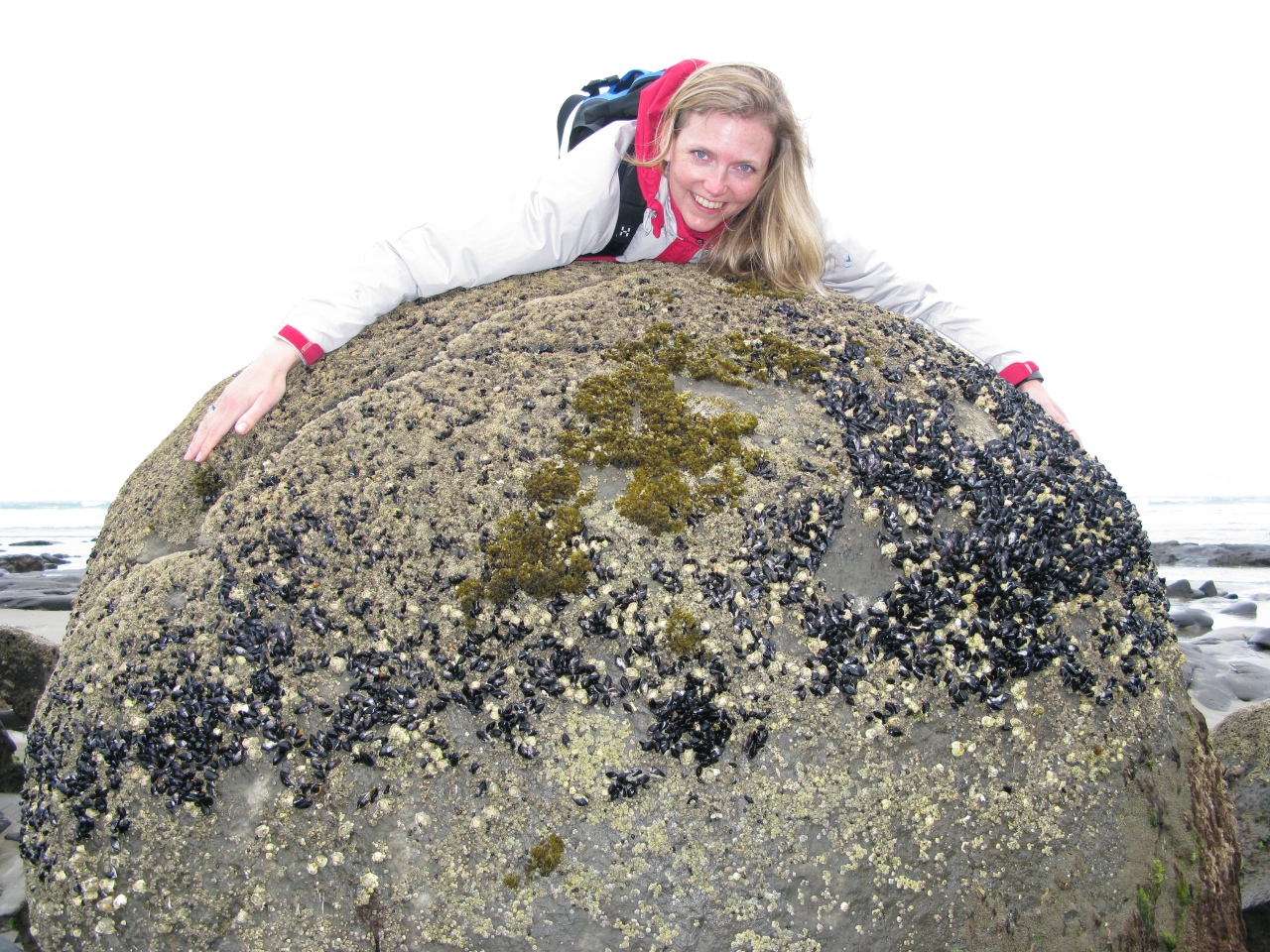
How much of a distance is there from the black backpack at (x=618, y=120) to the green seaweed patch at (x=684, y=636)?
7.40 feet

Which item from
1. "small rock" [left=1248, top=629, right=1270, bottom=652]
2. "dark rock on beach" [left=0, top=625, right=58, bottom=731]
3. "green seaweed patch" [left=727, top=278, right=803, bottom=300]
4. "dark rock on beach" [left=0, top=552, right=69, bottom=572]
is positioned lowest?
"dark rock on beach" [left=0, top=552, right=69, bottom=572]

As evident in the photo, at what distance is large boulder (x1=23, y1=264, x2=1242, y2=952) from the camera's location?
7.17 feet

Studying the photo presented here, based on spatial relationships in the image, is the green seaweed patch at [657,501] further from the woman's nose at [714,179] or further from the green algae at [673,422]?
the woman's nose at [714,179]

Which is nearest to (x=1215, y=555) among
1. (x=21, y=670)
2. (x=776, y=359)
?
(x=776, y=359)

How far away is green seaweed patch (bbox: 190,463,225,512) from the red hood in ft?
7.58

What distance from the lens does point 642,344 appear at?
3.02 meters

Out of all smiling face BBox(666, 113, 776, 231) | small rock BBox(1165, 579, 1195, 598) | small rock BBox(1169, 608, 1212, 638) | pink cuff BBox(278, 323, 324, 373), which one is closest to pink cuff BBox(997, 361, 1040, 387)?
smiling face BBox(666, 113, 776, 231)

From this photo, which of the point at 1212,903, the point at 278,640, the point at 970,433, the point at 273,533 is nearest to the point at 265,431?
the point at 273,533

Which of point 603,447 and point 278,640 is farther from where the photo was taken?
point 603,447

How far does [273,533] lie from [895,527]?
2.03 meters

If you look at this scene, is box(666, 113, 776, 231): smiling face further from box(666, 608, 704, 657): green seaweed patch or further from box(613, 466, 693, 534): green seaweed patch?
box(666, 608, 704, 657): green seaweed patch

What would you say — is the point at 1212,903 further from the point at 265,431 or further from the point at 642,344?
the point at 265,431

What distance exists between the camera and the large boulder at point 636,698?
2.19m

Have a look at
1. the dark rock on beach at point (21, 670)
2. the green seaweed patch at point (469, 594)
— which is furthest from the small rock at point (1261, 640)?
the dark rock on beach at point (21, 670)
